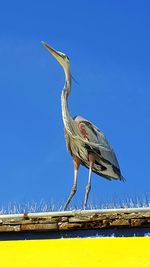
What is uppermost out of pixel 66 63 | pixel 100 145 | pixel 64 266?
pixel 66 63

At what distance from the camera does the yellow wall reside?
20.3 feet

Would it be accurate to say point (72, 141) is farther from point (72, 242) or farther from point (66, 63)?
point (72, 242)

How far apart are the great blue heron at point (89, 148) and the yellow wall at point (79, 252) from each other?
2293 mm

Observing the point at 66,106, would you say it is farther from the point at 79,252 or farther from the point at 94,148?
the point at 79,252

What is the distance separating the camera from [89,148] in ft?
30.0

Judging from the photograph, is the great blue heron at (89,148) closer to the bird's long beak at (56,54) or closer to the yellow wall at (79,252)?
the bird's long beak at (56,54)

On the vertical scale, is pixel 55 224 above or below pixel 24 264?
above

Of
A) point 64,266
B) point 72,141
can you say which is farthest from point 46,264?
point 72,141

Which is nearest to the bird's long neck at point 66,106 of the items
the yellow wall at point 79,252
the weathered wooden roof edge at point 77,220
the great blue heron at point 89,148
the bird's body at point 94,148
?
the great blue heron at point 89,148

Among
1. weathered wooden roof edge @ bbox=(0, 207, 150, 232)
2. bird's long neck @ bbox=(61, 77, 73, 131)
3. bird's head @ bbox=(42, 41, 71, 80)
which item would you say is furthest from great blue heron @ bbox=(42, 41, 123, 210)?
weathered wooden roof edge @ bbox=(0, 207, 150, 232)

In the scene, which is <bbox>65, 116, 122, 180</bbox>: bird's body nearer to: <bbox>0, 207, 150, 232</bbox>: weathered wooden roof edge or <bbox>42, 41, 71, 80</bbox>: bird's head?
<bbox>42, 41, 71, 80</bbox>: bird's head

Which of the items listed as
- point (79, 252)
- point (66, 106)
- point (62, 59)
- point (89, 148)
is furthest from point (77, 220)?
point (62, 59)

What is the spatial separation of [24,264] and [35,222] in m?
0.52

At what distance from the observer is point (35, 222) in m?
6.73
